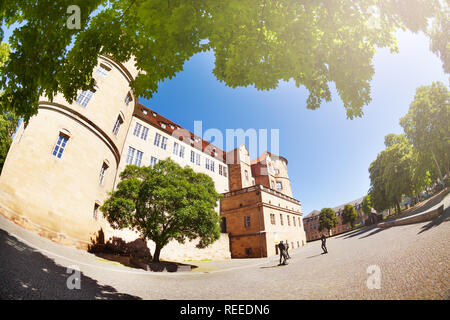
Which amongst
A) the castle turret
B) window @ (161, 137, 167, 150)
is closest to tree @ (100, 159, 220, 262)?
window @ (161, 137, 167, 150)

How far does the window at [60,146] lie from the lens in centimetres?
1319

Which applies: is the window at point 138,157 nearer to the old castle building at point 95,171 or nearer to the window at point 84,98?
the old castle building at point 95,171

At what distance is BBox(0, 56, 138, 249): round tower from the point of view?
11.1 m

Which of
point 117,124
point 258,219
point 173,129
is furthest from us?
point 173,129

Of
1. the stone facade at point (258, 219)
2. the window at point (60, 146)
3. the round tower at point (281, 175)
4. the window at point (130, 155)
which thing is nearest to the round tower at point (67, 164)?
the window at point (60, 146)

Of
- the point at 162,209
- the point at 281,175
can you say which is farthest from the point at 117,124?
the point at 281,175

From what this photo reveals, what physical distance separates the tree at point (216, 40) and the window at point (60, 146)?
11225mm

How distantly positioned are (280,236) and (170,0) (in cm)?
3067

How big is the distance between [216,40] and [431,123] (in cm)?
3212

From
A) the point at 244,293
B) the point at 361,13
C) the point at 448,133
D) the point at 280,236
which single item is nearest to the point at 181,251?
the point at 280,236

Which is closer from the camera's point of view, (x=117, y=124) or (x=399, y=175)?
(x=117, y=124)

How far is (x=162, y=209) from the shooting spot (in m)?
13.5

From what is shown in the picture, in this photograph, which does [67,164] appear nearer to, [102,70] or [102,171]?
[102,171]

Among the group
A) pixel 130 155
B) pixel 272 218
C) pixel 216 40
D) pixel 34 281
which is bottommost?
pixel 34 281
